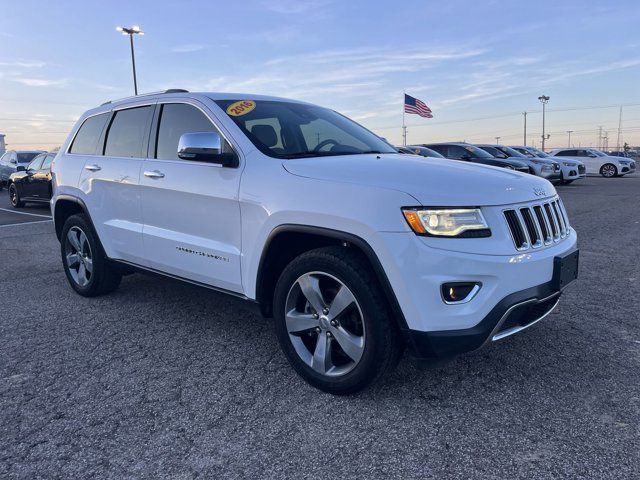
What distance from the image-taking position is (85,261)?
16.3 ft

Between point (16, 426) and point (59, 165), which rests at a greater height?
point (59, 165)

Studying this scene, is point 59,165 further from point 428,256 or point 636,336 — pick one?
point 636,336

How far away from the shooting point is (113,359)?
3.55m

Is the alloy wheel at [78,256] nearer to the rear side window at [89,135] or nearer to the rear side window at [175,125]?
the rear side window at [89,135]

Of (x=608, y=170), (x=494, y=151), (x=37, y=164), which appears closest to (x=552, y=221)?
(x=37, y=164)

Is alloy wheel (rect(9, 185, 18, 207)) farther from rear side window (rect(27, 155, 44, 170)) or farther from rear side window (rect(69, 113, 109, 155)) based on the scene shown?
rear side window (rect(69, 113, 109, 155))

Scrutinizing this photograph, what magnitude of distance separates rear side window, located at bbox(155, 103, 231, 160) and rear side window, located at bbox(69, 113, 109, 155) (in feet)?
3.65

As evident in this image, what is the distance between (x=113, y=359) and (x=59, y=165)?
255 centimetres

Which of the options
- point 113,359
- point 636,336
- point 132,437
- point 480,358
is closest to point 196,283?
point 113,359

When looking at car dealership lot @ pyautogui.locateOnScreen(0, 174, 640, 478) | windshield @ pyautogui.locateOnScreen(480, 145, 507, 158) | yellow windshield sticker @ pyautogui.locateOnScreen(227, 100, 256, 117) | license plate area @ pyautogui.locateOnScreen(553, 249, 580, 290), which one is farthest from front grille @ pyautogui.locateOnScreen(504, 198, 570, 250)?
windshield @ pyautogui.locateOnScreen(480, 145, 507, 158)

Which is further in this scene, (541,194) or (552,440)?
(541,194)

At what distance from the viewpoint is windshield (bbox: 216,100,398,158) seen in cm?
349

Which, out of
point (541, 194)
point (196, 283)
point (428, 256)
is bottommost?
point (196, 283)

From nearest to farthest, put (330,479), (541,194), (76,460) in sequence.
Answer: (330,479)
(76,460)
(541,194)
